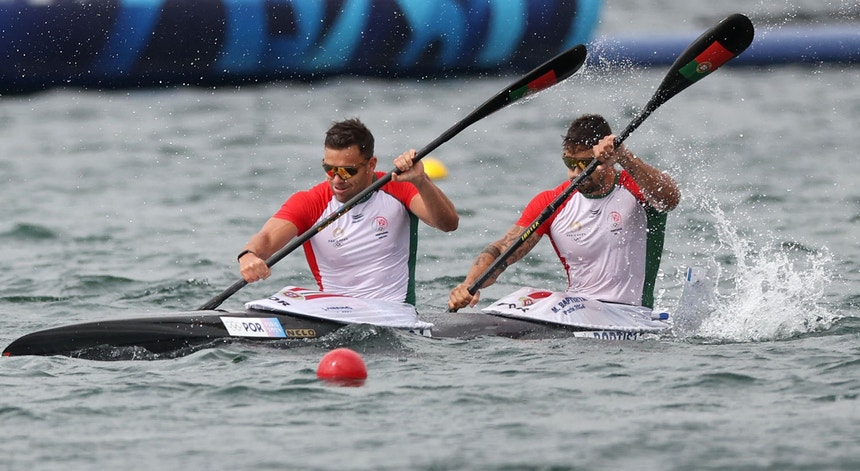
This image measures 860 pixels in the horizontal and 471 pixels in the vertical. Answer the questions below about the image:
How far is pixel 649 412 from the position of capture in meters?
6.25

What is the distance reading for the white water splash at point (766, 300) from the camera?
26.9ft

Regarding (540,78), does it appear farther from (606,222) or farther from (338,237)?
(338,237)

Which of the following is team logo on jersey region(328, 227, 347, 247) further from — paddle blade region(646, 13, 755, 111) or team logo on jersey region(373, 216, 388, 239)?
paddle blade region(646, 13, 755, 111)

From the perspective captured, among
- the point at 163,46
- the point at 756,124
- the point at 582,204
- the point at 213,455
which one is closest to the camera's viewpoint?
the point at 213,455

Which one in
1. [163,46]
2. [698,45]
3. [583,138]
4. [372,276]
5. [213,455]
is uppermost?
[163,46]

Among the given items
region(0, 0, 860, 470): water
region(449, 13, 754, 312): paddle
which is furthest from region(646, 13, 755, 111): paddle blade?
region(0, 0, 860, 470): water

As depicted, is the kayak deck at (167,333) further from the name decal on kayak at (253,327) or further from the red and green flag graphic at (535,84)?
the red and green flag graphic at (535,84)

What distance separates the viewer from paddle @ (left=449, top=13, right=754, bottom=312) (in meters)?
7.90

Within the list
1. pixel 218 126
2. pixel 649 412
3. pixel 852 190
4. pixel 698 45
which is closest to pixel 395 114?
pixel 218 126

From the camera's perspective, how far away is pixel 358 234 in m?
7.88

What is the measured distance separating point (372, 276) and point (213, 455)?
229 centimetres

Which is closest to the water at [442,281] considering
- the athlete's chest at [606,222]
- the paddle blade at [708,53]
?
the athlete's chest at [606,222]

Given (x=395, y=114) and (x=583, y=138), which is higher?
Answer: (x=395, y=114)

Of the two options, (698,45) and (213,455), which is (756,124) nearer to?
(698,45)
